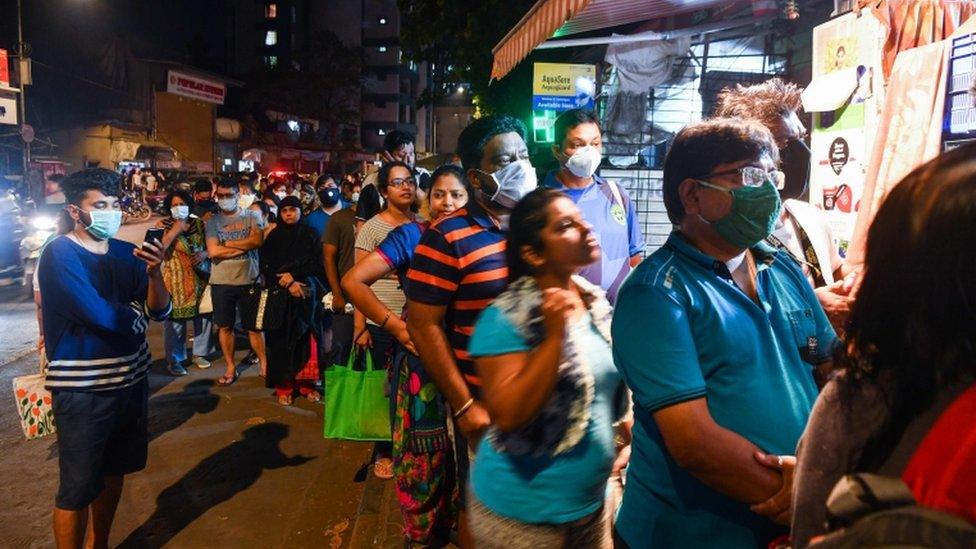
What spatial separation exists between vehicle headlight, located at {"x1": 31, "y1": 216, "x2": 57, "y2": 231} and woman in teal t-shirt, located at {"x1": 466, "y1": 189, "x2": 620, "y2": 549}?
581 inches

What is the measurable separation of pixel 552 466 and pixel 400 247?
6.49ft

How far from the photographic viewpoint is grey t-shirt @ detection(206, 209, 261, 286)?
703 centimetres

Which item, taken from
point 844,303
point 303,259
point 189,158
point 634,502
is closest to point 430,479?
point 634,502

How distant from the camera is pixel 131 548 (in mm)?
3996

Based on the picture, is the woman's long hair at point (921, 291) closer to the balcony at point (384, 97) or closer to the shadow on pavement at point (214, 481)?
the shadow on pavement at point (214, 481)

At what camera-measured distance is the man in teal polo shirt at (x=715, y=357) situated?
1.59 metres

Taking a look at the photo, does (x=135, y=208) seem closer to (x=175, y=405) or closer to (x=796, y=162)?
(x=175, y=405)

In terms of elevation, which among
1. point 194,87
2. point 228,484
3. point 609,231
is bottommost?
point 228,484

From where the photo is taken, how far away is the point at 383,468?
4.91m

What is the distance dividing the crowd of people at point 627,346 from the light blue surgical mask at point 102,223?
0.03 feet

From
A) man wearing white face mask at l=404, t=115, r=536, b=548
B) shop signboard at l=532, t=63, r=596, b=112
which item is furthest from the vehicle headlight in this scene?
man wearing white face mask at l=404, t=115, r=536, b=548

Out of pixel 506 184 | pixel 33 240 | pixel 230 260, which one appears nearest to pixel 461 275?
pixel 506 184

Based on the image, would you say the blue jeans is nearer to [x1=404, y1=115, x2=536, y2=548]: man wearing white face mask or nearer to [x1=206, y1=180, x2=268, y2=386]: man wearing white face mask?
[x1=206, y1=180, x2=268, y2=386]: man wearing white face mask

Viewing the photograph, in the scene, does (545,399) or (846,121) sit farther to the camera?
(846,121)
